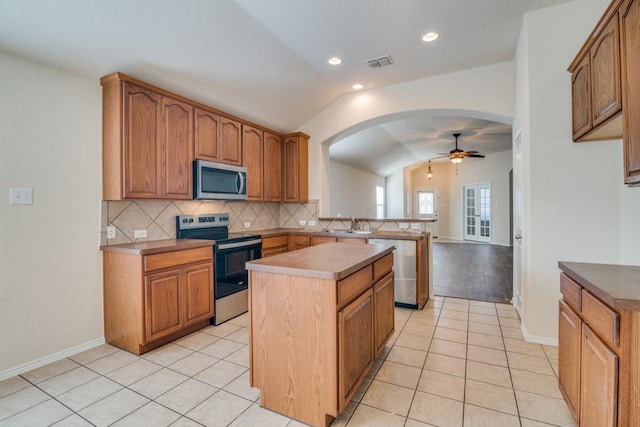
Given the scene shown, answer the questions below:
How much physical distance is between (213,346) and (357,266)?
170 centimetres

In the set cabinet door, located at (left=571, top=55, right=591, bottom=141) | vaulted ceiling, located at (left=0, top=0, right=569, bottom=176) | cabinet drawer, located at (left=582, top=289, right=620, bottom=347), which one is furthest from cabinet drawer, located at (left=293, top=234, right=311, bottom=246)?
cabinet drawer, located at (left=582, top=289, right=620, bottom=347)

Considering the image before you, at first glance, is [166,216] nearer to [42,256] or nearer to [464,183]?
[42,256]

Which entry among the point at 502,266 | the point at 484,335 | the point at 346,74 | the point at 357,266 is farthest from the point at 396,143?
the point at 357,266

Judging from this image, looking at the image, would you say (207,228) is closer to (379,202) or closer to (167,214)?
Result: (167,214)

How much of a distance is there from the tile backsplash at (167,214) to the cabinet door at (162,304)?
0.65 metres

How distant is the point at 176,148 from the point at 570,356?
11.4 feet

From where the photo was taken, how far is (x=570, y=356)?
5.27ft

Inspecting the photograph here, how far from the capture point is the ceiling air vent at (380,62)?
334 cm

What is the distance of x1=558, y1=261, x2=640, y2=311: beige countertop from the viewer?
3.67 feet

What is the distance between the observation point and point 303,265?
176cm

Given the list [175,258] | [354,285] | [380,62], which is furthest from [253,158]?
A: [354,285]

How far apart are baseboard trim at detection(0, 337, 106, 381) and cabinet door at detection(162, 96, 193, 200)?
57.1 inches

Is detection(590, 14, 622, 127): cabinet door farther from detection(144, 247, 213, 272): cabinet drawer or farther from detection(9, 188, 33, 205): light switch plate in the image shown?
detection(9, 188, 33, 205): light switch plate

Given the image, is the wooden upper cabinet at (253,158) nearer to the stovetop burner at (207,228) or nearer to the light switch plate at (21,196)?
the stovetop burner at (207,228)
